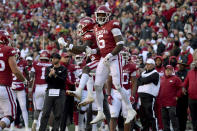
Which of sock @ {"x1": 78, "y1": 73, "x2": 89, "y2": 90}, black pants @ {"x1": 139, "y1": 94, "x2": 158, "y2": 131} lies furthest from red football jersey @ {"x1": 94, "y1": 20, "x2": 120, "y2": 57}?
black pants @ {"x1": 139, "y1": 94, "x2": 158, "y2": 131}

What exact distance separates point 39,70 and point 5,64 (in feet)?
12.1

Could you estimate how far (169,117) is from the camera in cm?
1231

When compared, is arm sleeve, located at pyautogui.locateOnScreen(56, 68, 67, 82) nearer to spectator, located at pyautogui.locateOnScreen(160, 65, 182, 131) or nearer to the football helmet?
the football helmet

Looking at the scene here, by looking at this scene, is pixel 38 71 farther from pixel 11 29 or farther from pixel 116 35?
pixel 11 29

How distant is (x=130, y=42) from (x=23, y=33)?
24.5 ft

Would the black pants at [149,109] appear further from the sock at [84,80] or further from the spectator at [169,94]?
the sock at [84,80]

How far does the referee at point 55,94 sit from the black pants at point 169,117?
267cm

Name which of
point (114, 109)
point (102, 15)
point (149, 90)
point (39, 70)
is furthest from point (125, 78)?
point (39, 70)

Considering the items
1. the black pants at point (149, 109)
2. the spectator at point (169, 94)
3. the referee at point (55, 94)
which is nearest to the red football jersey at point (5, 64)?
the referee at point (55, 94)

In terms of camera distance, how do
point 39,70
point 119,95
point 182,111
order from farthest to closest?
1. point 182,111
2. point 39,70
3. point 119,95

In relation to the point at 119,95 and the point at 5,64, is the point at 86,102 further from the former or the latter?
the point at 119,95

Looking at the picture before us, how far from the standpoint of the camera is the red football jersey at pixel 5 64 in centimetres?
891

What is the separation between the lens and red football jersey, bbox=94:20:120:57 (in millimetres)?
8820

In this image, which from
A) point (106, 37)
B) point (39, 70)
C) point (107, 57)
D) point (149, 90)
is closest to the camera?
point (107, 57)
